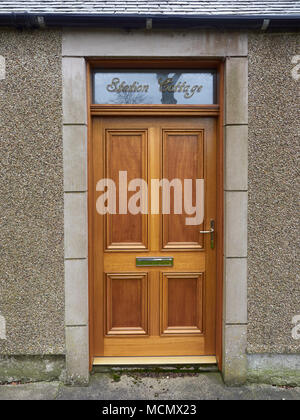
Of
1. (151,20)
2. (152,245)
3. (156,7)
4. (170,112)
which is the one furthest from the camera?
(152,245)

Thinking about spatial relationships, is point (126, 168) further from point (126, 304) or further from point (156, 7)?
point (156, 7)

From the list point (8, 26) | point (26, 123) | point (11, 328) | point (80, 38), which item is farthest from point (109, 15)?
point (11, 328)

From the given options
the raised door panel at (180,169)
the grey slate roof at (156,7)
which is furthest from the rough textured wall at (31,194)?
the raised door panel at (180,169)

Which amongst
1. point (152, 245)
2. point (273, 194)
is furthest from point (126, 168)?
point (273, 194)

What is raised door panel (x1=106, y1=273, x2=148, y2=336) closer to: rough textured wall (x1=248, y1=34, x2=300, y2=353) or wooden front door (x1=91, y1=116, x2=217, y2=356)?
wooden front door (x1=91, y1=116, x2=217, y2=356)

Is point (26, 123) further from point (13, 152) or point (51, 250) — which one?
point (51, 250)

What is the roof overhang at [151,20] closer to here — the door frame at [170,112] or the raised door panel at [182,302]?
the door frame at [170,112]

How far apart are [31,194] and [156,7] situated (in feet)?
7.40

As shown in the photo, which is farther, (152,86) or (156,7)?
(152,86)

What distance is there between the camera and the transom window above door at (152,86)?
334 centimetres

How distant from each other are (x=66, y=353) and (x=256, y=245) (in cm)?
227

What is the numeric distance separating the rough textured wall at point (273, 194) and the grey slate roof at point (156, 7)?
282 millimetres

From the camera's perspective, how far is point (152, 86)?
336 cm

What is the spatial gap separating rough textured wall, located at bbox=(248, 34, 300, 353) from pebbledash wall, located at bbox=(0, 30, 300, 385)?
0.03ft
